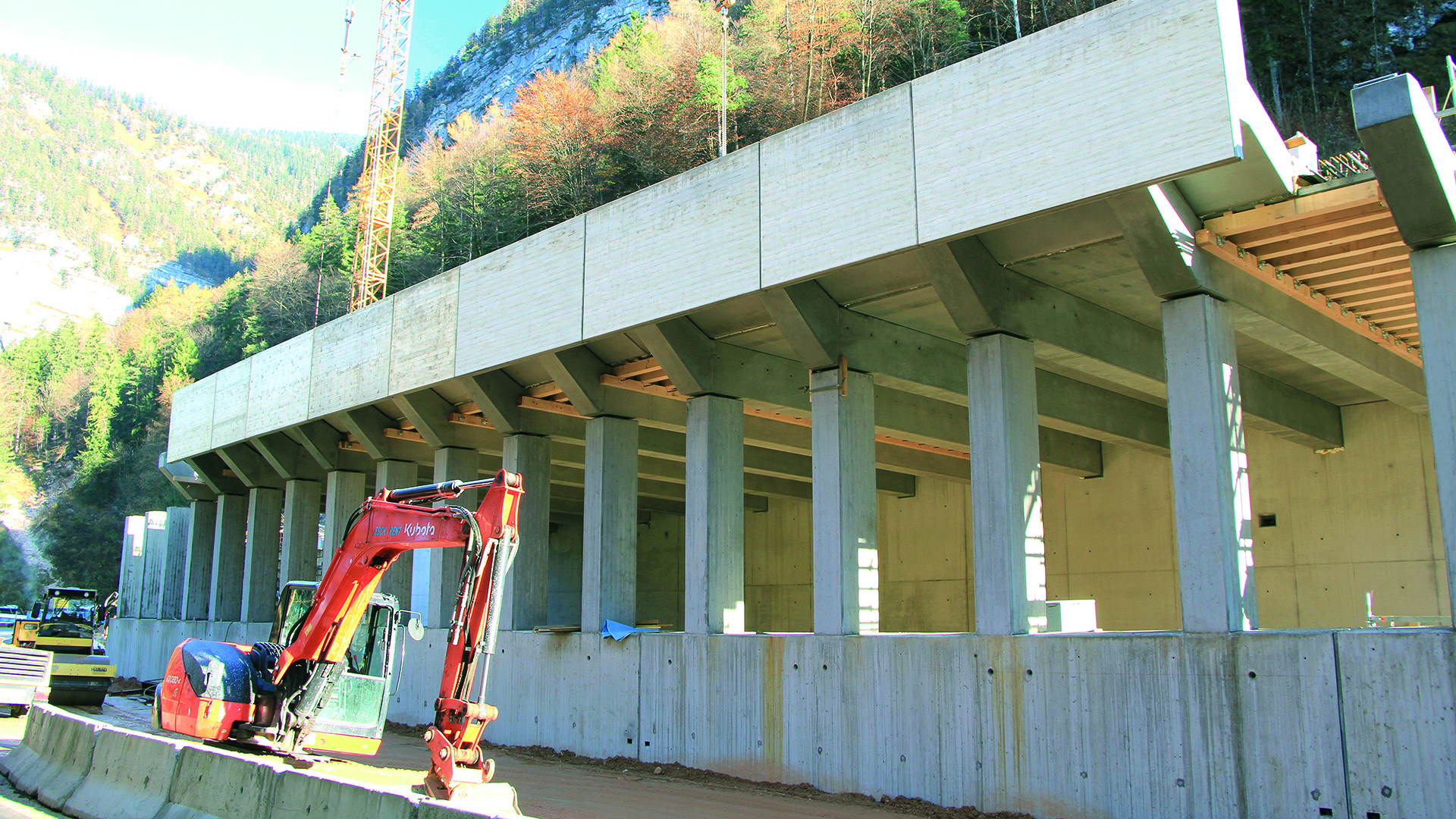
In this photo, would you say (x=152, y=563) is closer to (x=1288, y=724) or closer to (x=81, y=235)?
(x=1288, y=724)

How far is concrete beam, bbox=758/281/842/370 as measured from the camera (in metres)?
13.8

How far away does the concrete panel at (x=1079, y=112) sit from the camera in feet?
32.0

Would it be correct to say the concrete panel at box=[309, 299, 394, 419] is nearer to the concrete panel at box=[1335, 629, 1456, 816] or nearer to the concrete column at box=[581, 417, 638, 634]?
the concrete column at box=[581, 417, 638, 634]

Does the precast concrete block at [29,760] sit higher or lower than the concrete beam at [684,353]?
lower

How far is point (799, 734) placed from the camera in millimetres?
13469

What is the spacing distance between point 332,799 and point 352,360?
15654 millimetres

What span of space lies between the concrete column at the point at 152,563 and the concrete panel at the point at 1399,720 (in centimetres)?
3597

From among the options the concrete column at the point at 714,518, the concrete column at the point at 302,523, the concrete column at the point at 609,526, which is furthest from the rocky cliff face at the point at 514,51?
the concrete column at the point at 714,518

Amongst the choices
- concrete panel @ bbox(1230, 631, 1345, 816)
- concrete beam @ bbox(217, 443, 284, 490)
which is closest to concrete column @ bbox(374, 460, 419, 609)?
concrete beam @ bbox(217, 443, 284, 490)

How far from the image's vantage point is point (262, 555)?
29000 millimetres

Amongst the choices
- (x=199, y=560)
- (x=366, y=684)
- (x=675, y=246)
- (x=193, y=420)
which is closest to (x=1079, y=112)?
(x=675, y=246)

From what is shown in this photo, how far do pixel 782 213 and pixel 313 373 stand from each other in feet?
46.6

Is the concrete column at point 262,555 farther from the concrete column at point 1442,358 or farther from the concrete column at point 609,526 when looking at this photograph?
the concrete column at point 1442,358

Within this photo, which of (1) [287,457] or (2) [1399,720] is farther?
(1) [287,457]
